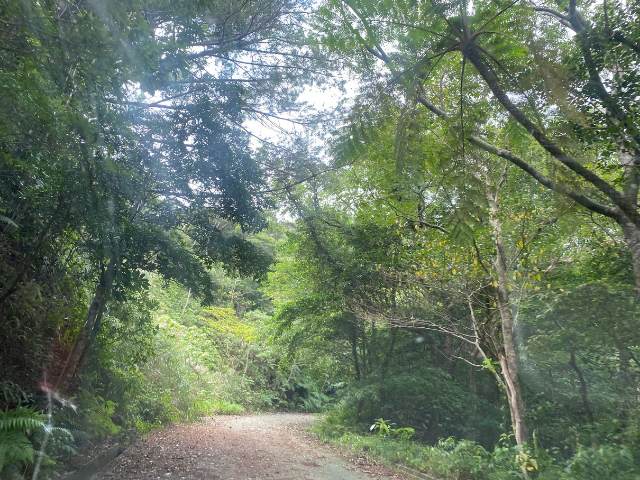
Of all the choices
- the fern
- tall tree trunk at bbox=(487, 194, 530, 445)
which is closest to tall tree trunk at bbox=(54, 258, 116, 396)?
the fern

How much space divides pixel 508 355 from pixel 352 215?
6131 millimetres

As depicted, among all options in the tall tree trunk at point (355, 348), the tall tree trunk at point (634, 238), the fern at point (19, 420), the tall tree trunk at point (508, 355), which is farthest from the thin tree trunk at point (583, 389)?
the fern at point (19, 420)

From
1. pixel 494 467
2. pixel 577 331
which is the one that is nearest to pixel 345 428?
pixel 494 467

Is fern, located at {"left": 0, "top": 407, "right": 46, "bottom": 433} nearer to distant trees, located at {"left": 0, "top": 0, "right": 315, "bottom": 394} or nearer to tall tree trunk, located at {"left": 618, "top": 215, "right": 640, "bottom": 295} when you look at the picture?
distant trees, located at {"left": 0, "top": 0, "right": 315, "bottom": 394}

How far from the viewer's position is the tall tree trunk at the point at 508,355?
602 cm

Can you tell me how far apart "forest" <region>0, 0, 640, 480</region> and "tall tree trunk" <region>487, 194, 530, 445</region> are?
0.04 meters

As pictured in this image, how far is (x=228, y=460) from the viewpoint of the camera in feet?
22.3

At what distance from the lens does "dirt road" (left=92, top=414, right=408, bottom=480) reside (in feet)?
18.8

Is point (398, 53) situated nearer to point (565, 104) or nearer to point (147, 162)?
point (565, 104)

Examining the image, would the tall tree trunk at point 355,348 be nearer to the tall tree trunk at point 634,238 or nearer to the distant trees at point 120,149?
the distant trees at point 120,149

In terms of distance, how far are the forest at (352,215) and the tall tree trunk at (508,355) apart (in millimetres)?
38

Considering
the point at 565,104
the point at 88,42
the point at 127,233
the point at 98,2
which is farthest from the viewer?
the point at 127,233

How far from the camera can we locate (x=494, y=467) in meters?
5.91

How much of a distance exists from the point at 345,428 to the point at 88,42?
10.9m
